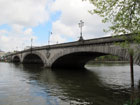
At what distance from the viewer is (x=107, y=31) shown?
29.4ft

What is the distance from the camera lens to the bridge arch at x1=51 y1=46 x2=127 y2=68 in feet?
78.5

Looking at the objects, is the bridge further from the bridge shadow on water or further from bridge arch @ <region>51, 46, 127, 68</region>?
the bridge shadow on water

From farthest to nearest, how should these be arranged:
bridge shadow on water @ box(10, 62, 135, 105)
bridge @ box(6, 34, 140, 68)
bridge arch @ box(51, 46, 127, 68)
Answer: bridge arch @ box(51, 46, 127, 68) < bridge @ box(6, 34, 140, 68) < bridge shadow on water @ box(10, 62, 135, 105)

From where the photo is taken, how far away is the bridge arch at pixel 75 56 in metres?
23.9

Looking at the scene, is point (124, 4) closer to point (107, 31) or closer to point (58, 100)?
point (107, 31)

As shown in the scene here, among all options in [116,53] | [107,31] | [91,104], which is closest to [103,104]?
[91,104]

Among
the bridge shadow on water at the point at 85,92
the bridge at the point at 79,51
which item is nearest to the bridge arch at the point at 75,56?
the bridge at the point at 79,51

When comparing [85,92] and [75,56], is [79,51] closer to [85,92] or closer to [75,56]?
[75,56]

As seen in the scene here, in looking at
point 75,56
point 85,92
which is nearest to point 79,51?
point 75,56

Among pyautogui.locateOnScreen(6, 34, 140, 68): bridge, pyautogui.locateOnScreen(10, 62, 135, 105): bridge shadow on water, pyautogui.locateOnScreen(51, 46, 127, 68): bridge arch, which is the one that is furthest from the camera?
pyautogui.locateOnScreen(51, 46, 127, 68): bridge arch

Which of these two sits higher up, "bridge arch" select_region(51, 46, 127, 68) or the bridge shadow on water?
"bridge arch" select_region(51, 46, 127, 68)

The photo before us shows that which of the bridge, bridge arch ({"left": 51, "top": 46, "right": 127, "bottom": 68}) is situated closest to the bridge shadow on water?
the bridge

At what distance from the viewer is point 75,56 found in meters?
34.9

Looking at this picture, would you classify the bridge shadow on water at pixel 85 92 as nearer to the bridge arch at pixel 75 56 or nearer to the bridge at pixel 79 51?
the bridge at pixel 79 51
